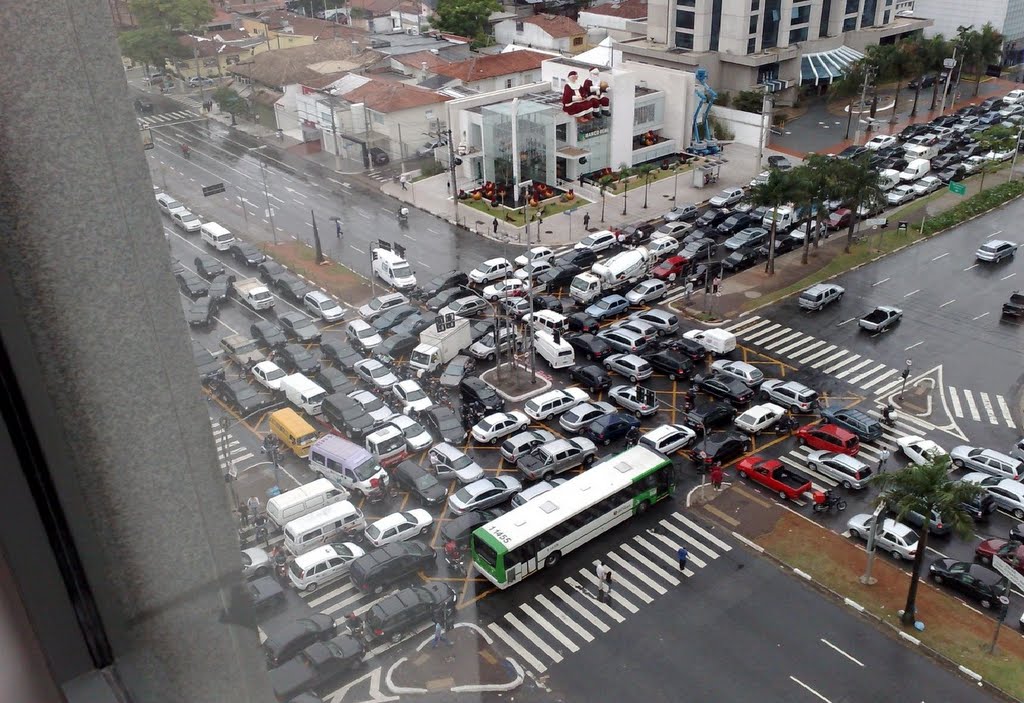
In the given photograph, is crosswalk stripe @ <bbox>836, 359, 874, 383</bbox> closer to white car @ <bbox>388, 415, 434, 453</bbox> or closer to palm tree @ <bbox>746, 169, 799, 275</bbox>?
palm tree @ <bbox>746, 169, 799, 275</bbox>

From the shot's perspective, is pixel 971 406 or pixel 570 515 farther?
pixel 971 406

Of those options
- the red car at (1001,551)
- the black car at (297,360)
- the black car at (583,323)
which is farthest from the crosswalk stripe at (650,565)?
the black car at (297,360)

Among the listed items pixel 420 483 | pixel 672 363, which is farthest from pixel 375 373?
pixel 672 363

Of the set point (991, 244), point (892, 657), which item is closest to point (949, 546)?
point (892, 657)

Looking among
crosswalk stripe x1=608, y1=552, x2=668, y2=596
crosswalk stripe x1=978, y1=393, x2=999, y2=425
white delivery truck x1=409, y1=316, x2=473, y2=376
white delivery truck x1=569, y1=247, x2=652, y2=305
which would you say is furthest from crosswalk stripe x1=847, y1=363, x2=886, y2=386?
Result: white delivery truck x1=409, y1=316, x2=473, y2=376

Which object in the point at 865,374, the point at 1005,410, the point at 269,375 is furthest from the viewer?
the point at 865,374

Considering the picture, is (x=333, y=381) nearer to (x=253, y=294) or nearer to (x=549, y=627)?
(x=253, y=294)

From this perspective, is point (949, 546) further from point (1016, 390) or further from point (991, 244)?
point (991, 244)
